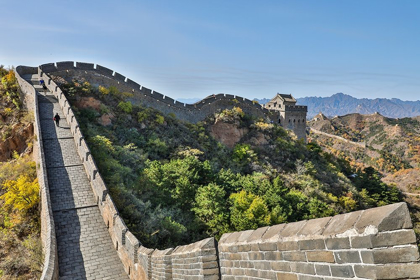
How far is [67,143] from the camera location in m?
16.0

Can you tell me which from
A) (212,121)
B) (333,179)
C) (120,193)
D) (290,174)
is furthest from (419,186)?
(120,193)

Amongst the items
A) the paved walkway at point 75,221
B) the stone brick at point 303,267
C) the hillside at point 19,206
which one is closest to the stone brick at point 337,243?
the stone brick at point 303,267

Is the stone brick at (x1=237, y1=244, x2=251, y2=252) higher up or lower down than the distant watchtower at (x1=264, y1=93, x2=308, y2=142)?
lower down

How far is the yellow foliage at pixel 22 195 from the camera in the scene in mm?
11672

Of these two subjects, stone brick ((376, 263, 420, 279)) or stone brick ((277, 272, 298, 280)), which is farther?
stone brick ((277, 272, 298, 280))

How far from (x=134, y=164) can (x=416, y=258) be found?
16813 mm

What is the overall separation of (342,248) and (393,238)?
0.41 metres

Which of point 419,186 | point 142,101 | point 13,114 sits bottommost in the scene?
point 419,186

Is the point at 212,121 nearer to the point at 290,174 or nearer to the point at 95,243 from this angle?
the point at 290,174

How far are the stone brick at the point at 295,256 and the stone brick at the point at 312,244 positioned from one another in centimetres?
8

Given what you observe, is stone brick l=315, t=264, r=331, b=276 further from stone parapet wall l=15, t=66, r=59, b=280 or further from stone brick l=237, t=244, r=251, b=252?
stone parapet wall l=15, t=66, r=59, b=280

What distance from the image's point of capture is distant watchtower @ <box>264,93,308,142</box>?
38.0m

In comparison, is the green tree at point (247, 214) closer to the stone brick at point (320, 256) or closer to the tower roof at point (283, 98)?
the stone brick at point (320, 256)

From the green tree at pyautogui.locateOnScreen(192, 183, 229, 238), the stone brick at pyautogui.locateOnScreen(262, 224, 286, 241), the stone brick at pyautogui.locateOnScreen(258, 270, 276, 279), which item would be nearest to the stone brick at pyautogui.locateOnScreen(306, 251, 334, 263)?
the stone brick at pyautogui.locateOnScreen(262, 224, 286, 241)
